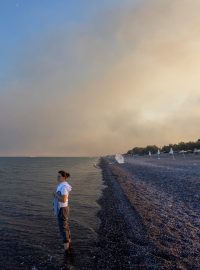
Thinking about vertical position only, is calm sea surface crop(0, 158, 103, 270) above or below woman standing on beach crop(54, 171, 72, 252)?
below

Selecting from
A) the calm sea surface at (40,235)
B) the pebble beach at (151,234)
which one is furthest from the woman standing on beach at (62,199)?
the pebble beach at (151,234)

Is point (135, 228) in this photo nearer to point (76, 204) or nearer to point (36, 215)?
point (36, 215)

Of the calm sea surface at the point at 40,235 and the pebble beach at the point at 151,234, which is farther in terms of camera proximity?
the calm sea surface at the point at 40,235

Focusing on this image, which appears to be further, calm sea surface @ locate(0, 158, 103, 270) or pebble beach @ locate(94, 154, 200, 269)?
calm sea surface @ locate(0, 158, 103, 270)

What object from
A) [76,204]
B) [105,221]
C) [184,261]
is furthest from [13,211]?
[184,261]

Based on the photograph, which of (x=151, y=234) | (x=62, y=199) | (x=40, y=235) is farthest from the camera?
(x=40, y=235)

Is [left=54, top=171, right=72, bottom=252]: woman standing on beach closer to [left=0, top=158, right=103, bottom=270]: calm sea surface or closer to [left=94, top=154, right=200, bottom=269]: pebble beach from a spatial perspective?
[left=0, top=158, right=103, bottom=270]: calm sea surface

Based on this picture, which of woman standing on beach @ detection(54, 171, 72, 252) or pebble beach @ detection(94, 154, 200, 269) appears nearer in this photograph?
pebble beach @ detection(94, 154, 200, 269)

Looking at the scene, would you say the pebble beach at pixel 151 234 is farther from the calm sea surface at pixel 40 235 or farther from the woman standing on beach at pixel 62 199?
the woman standing on beach at pixel 62 199

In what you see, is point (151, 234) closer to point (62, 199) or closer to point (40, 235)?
point (62, 199)

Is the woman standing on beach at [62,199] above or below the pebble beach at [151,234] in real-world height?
above

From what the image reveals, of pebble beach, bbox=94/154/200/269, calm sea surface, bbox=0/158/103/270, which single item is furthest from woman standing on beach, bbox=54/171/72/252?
pebble beach, bbox=94/154/200/269

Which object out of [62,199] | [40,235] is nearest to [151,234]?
[62,199]

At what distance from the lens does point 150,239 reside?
1533cm
